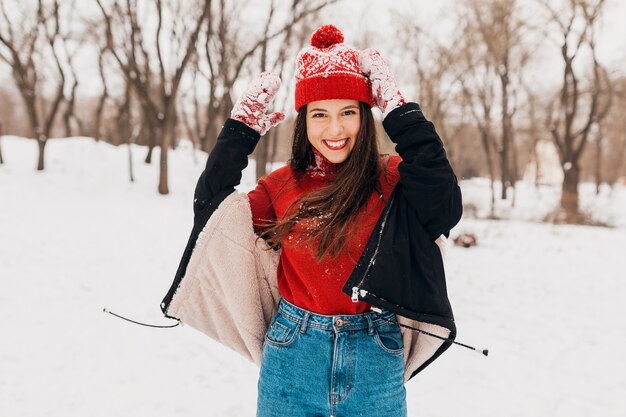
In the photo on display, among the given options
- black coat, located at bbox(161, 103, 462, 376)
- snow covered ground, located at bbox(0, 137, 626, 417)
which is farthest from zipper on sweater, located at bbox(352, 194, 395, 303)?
snow covered ground, located at bbox(0, 137, 626, 417)

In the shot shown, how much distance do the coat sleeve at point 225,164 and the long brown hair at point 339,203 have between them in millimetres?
229

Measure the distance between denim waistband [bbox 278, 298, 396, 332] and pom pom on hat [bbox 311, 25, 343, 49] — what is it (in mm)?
997

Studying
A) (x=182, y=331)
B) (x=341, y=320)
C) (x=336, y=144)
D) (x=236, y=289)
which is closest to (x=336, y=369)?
(x=341, y=320)

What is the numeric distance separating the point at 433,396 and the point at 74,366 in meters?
3.25

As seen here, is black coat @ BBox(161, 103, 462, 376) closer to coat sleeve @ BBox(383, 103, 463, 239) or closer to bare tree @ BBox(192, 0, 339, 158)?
Result: coat sleeve @ BBox(383, 103, 463, 239)

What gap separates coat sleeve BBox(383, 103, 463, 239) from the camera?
1344 mm

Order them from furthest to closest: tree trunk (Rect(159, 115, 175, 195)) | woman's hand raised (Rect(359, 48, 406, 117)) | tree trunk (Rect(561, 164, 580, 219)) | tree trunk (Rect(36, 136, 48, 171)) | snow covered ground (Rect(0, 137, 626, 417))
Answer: tree trunk (Rect(561, 164, 580, 219)) → tree trunk (Rect(36, 136, 48, 171)) → tree trunk (Rect(159, 115, 175, 195)) → snow covered ground (Rect(0, 137, 626, 417)) → woman's hand raised (Rect(359, 48, 406, 117))

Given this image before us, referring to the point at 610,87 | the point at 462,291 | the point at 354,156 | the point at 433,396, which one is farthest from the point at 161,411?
the point at 610,87

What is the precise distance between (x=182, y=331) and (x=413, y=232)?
4.18 m

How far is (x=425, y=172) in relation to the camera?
1.34m

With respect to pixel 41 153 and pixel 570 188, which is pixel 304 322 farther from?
pixel 570 188

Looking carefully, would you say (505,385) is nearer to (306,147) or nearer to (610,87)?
(306,147)

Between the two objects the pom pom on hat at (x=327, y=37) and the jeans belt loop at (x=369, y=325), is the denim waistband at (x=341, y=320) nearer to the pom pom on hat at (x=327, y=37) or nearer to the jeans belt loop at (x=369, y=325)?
the jeans belt loop at (x=369, y=325)

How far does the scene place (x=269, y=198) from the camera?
5.73 ft
